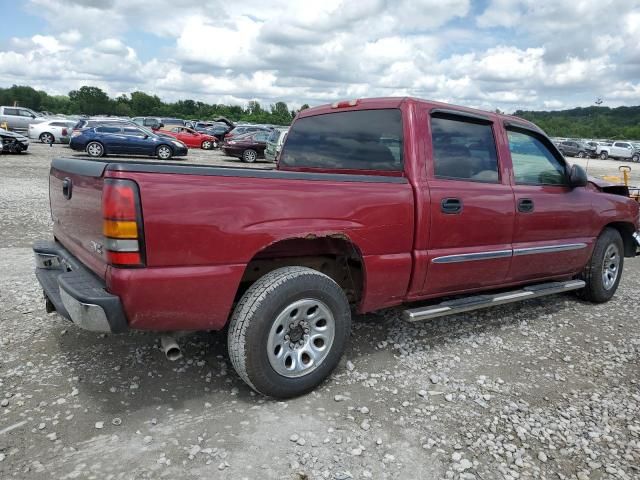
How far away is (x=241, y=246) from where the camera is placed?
8.93 feet

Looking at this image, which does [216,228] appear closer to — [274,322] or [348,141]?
[274,322]

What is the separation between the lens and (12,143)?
18.3 metres

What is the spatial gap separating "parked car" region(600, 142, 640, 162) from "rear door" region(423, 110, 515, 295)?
44.1m

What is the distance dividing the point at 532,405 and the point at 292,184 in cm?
202

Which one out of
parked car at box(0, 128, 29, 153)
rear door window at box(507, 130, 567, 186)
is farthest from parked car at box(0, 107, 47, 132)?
rear door window at box(507, 130, 567, 186)

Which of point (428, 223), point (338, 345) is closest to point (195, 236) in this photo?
point (338, 345)

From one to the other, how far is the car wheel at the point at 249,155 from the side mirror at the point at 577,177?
18372 mm

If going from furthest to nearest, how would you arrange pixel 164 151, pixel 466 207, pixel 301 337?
pixel 164 151 < pixel 466 207 < pixel 301 337

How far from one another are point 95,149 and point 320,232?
18.8 meters

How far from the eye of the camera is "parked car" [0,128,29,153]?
18.1m

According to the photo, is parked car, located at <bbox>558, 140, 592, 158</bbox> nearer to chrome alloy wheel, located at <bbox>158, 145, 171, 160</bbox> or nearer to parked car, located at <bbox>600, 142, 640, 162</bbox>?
parked car, located at <bbox>600, 142, 640, 162</bbox>

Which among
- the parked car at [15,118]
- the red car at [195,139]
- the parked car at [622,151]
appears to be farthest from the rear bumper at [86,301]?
the parked car at [622,151]

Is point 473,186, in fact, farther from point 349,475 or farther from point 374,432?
point 349,475

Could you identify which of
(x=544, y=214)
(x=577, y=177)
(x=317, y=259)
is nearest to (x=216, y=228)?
(x=317, y=259)
